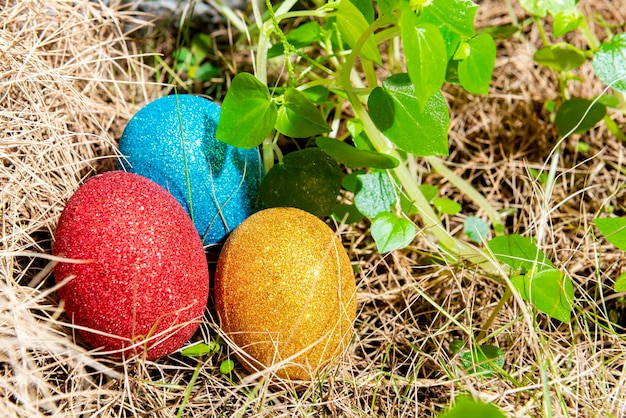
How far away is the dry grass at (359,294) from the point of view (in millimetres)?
1006

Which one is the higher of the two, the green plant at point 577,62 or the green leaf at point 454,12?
the green leaf at point 454,12

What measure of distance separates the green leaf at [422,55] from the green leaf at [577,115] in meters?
0.63

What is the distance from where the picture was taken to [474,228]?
53.4 inches

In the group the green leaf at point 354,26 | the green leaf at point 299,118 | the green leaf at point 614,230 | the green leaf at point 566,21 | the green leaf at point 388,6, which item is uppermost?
the green leaf at point 388,6

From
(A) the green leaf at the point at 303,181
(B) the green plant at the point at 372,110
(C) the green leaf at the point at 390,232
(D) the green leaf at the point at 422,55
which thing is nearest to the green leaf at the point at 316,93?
(B) the green plant at the point at 372,110

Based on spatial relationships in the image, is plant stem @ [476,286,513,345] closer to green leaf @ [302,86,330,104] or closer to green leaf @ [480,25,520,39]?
green leaf @ [302,86,330,104]

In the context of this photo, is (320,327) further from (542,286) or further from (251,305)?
(542,286)

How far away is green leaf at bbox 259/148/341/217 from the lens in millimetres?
1159

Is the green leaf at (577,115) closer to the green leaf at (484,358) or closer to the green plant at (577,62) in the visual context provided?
the green plant at (577,62)

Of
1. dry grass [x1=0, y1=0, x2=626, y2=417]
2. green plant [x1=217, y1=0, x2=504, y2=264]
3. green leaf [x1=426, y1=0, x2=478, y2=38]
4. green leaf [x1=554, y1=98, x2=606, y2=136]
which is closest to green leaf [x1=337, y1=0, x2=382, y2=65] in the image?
green plant [x1=217, y1=0, x2=504, y2=264]

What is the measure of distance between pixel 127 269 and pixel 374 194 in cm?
48

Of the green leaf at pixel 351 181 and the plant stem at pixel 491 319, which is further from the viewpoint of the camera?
the green leaf at pixel 351 181

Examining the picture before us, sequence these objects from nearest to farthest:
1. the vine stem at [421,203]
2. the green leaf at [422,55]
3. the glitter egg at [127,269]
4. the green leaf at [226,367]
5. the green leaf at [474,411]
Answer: the green leaf at [474,411], the green leaf at [422,55], the glitter egg at [127,269], the green leaf at [226,367], the vine stem at [421,203]

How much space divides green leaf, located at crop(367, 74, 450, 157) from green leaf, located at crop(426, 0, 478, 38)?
0.11 m
